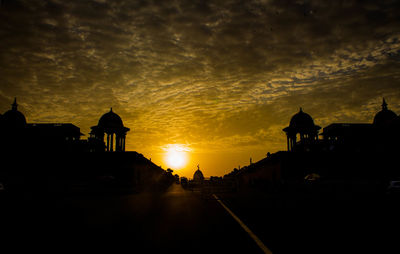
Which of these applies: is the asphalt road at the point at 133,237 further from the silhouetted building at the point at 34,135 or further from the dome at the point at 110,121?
the dome at the point at 110,121

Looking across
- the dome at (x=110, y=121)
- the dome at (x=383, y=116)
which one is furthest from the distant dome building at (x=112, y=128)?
the dome at (x=383, y=116)

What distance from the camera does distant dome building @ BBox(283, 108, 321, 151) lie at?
6519 cm

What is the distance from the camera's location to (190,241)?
7086 millimetres

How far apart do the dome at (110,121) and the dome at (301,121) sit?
104 feet

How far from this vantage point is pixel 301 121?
66375 millimetres

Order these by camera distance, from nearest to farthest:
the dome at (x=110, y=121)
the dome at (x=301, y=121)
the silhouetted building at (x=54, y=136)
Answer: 1. the silhouetted building at (x=54, y=136)
2. the dome at (x=110, y=121)
3. the dome at (x=301, y=121)

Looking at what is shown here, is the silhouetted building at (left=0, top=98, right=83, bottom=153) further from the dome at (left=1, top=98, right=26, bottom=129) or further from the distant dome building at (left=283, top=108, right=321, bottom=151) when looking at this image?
the distant dome building at (left=283, top=108, right=321, bottom=151)

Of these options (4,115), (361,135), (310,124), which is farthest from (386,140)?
(4,115)

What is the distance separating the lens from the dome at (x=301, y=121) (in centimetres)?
6575

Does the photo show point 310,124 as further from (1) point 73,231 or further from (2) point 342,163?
(1) point 73,231

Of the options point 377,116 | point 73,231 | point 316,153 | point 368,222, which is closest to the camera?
point 73,231

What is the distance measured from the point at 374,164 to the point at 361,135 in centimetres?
1162

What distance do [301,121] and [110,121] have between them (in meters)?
34.6

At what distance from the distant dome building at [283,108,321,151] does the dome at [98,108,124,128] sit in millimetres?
31132
